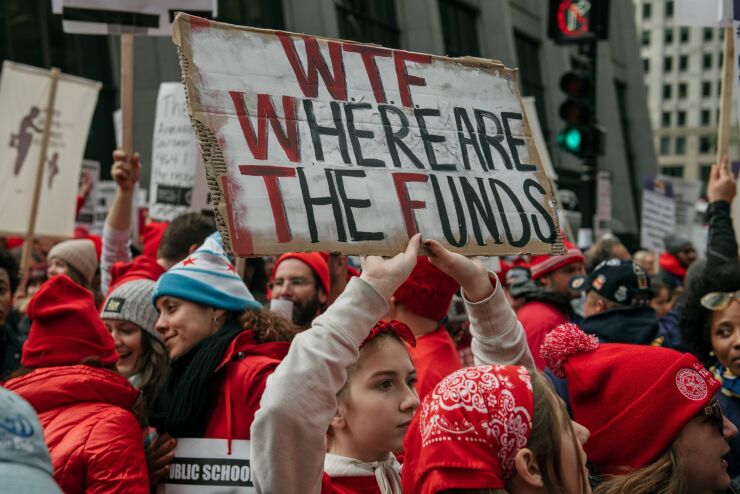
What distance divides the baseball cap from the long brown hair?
2190 mm

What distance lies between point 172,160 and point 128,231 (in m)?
2.26

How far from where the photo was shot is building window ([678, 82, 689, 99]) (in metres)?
111

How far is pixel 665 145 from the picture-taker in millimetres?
112688

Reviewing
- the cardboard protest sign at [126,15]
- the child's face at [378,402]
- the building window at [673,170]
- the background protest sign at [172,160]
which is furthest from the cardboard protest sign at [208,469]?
the building window at [673,170]

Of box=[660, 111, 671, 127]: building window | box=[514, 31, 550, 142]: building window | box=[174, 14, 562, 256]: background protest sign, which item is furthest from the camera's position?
box=[660, 111, 671, 127]: building window

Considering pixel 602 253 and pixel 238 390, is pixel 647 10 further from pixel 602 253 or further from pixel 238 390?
pixel 238 390

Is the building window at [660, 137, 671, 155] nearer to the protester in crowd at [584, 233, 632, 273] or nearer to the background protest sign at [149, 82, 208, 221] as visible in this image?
the protester in crowd at [584, 233, 632, 273]

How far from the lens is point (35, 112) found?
8625 mm

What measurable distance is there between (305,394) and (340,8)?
2031 centimetres

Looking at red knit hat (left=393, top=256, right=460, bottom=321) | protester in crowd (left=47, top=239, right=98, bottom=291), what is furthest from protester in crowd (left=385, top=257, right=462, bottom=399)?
protester in crowd (left=47, top=239, right=98, bottom=291)

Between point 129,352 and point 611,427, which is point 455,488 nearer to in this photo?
point 611,427

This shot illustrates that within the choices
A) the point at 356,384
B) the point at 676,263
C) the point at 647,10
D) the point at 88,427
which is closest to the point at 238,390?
the point at 88,427

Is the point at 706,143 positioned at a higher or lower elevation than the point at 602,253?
higher

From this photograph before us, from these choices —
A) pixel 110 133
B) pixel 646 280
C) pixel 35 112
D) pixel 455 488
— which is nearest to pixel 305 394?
pixel 455 488
